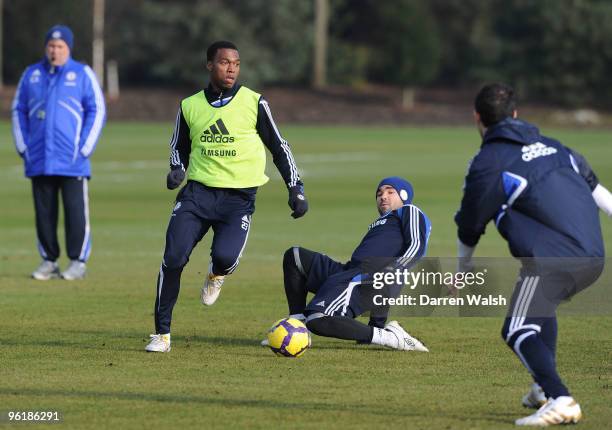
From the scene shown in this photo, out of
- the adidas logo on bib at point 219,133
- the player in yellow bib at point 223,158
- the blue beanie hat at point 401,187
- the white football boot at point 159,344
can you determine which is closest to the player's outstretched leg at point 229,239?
the player in yellow bib at point 223,158

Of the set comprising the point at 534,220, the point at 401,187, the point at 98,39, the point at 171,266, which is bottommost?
the point at 98,39

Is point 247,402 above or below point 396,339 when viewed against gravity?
above

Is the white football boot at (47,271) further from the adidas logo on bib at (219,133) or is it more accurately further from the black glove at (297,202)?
the black glove at (297,202)

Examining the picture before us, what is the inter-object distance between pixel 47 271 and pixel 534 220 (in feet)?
27.4

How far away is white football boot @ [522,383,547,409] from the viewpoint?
8.07 metres

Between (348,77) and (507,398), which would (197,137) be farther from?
(348,77)

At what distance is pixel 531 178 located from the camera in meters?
7.69

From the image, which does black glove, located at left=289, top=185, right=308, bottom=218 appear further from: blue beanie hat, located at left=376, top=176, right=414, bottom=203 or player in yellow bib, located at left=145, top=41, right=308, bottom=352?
blue beanie hat, located at left=376, top=176, right=414, bottom=203

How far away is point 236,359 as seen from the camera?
10062 mm

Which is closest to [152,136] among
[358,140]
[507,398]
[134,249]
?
[358,140]

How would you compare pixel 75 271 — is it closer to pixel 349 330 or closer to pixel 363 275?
pixel 363 275

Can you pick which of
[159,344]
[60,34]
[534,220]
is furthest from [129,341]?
[60,34]

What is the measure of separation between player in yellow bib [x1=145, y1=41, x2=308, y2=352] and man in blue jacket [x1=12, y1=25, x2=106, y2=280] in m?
4.53

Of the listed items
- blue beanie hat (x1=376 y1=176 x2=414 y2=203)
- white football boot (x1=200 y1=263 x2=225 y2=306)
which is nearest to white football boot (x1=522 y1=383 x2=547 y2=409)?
blue beanie hat (x1=376 y1=176 x2=414 y2=203)
